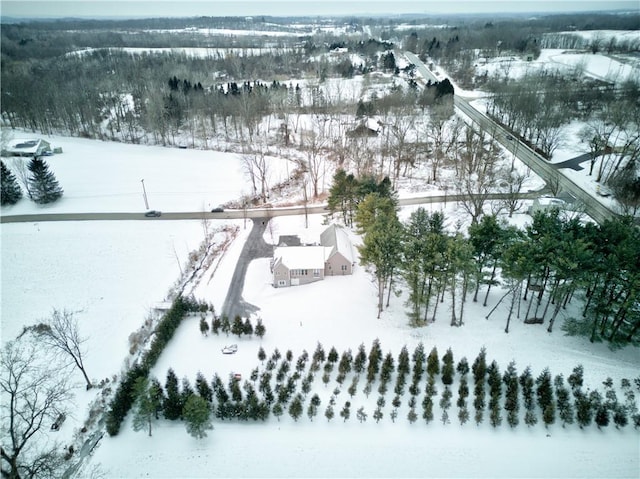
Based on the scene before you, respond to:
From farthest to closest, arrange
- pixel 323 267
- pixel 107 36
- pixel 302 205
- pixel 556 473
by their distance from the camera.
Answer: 1. pixel 107 36
2. pixel 302 205
3. pixel 323 267
4. pixel 556 473

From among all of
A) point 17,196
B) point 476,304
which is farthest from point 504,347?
point 17,196

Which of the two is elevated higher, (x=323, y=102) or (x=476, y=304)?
(x=323, y=102)

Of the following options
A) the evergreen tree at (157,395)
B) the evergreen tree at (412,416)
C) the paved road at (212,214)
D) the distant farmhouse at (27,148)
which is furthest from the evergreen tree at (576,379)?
the distant farmhouse at (27,148)

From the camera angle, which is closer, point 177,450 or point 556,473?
point 556,473

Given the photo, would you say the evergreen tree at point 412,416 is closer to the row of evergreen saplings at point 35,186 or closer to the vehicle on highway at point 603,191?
the vehicle on highway at point 603,191

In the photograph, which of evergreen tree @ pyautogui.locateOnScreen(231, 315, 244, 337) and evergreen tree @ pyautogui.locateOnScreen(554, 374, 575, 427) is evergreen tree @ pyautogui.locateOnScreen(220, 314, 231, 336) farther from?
evergreen tree @ pyautogui.locateOnScreen(554, 374, 575, 427)

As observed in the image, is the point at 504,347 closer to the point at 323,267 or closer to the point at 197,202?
the point at 323,267
